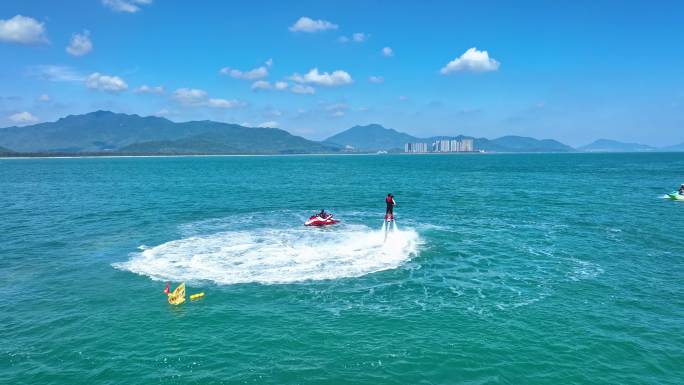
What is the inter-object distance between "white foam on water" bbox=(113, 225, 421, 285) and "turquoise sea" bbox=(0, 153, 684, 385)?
0.21 m

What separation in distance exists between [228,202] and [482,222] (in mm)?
40862

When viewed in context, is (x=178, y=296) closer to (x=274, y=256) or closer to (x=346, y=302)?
(x=346, y=302)

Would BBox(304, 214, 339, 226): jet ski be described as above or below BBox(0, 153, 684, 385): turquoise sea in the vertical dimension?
above

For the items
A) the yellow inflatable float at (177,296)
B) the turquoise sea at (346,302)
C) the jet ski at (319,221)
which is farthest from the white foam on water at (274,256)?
the yellow inflatable float at (177,296)

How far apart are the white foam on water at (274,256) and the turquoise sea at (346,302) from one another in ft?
0.68

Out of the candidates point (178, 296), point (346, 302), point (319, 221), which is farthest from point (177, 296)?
point (319, 221)

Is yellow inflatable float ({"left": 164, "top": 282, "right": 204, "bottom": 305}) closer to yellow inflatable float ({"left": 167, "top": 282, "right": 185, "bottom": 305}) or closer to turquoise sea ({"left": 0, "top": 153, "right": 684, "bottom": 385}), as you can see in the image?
yellow inflatable float ({"left": 167, "top": 282, "right": 185, "bottom": 305})

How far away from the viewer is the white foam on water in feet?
95.8

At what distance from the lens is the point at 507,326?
21.4 m

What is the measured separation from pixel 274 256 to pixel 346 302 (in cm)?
1124

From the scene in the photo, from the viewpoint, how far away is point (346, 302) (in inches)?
954

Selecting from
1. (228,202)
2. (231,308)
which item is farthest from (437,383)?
(228,202)

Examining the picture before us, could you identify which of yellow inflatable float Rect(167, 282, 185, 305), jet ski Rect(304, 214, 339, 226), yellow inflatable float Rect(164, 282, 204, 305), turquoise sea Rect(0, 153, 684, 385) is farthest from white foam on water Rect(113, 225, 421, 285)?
yellow inflatable float Rect(167, 282, 185, 305)

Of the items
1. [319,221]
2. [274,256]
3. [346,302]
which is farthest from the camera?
[319,221]
